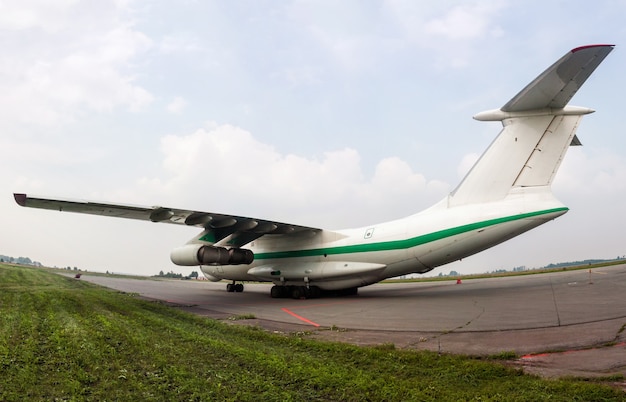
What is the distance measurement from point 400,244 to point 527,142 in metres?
4.57

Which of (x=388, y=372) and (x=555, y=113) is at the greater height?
(x=555, y=113)

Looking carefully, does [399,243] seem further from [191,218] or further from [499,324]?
[191,218]

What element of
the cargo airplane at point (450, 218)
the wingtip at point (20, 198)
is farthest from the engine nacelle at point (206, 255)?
the wingtip at point (20, 198)

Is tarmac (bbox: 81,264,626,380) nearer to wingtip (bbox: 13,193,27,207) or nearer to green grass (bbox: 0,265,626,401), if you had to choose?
green grass (bbox: 0,265,626,401)

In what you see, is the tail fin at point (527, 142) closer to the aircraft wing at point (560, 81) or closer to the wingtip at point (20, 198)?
the aircraft wing at point (560, 81)

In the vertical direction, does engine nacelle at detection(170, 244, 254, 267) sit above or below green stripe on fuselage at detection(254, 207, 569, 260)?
below

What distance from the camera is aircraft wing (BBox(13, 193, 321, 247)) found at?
504 inches

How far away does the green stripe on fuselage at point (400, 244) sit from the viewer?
11.5 m

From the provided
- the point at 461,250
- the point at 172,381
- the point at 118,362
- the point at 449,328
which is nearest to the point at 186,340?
the point at 118,362

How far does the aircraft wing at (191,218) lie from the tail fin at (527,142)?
5984 millimetres

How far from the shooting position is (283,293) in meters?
16.5

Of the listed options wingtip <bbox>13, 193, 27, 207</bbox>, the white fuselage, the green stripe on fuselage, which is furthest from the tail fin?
wingtip <bbox>13, 193, 27, 207</bbox>

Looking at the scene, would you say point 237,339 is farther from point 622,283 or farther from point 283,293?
point 622,283

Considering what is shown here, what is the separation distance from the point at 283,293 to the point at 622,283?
11162mm
